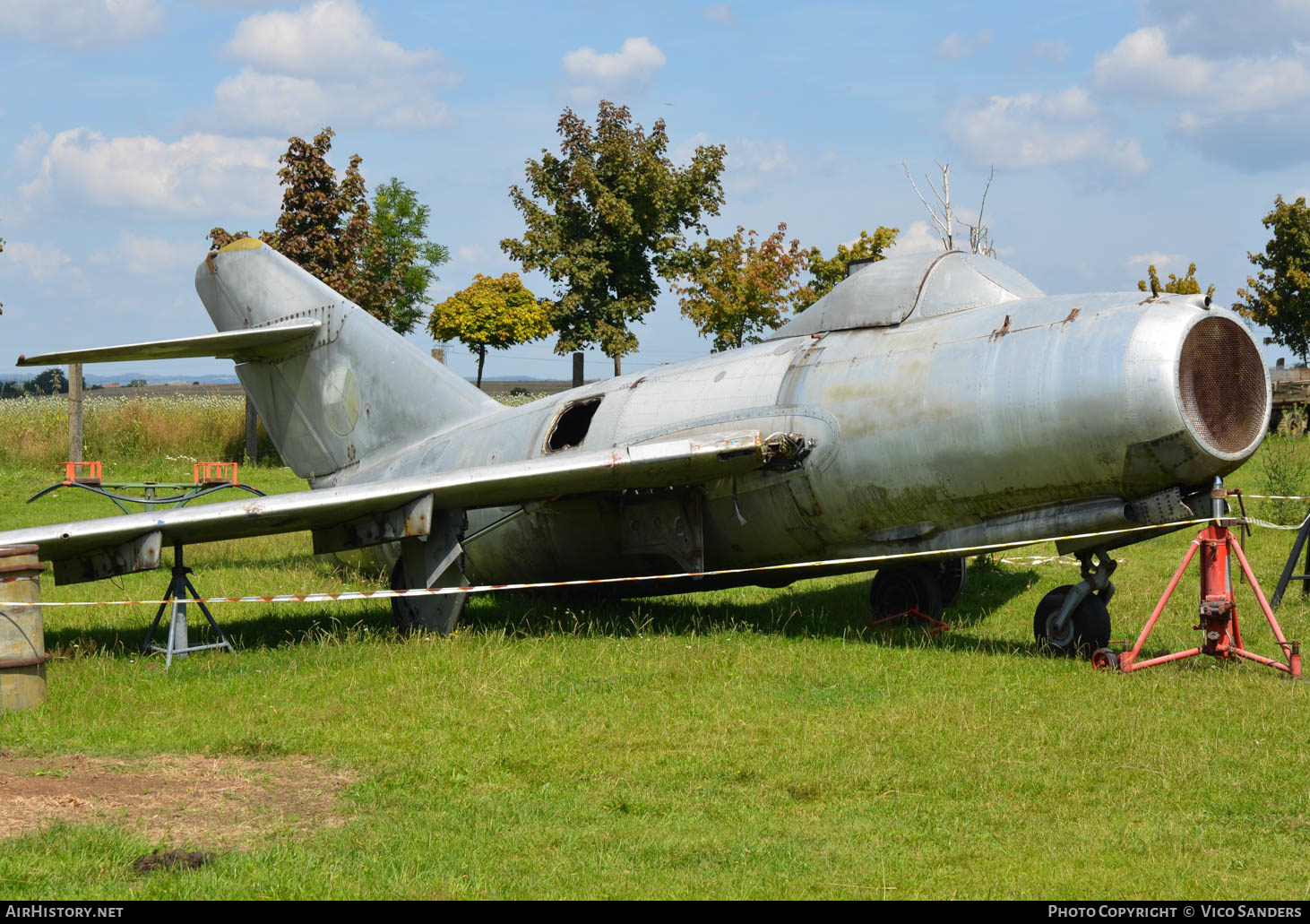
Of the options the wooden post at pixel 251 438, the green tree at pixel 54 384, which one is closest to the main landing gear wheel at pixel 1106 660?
the wooden post at pixel 251 438

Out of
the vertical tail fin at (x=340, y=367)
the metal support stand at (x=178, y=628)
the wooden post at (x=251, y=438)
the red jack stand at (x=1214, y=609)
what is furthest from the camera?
the wooden post at (x=251, y=438)

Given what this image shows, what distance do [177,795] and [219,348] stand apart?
26.6ft

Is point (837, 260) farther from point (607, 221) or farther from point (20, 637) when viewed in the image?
point (20, 637)

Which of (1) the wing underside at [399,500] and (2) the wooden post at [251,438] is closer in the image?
(1) the wing underside at [399,500]

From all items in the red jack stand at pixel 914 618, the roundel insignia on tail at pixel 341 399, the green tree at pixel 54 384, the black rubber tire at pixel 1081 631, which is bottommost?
the red jack stand at pixel 914 618

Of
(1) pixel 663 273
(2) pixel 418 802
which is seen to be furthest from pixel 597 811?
(1) pixel 663 273

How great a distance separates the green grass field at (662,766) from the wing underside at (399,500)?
102cm

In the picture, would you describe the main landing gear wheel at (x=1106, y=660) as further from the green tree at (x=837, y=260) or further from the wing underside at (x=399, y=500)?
the green tree at (x=837, y=260)

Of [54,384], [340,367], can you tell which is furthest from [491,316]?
[340,367]

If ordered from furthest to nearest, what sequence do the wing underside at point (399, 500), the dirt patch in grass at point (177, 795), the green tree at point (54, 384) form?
1. the green tree at point (54, 384)
2. the wing underside at point (399, 500)
3. the dirt patch in grass at point (177, 795)

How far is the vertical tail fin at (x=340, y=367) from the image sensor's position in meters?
14.3

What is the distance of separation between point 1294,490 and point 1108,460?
11.4 metres

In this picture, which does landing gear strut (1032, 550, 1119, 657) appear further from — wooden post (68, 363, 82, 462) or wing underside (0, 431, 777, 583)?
wooden post (68, 363, 82, 462)

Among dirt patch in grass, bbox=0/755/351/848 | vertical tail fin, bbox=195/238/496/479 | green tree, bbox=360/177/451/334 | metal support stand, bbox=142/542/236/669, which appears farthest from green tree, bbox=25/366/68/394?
dirt patch in grass, bbox=0/755/351/848
